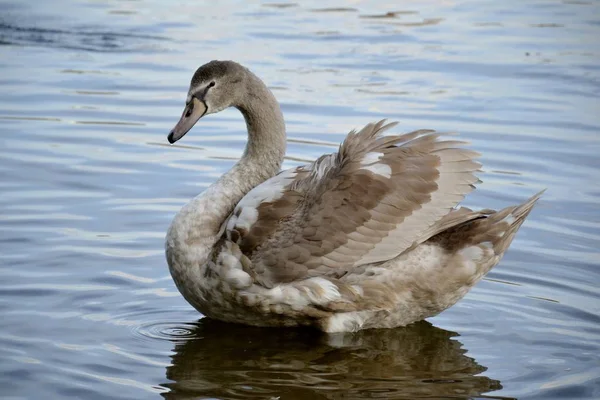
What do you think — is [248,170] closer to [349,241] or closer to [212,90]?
[212,90]

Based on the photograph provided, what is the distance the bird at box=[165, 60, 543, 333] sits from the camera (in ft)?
20.9

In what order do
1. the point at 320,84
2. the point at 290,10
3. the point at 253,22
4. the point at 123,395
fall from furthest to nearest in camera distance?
the point at 290,10
the point at 253,22
the point at 320,84
the point at 123,395

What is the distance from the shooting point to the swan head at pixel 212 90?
276 inches

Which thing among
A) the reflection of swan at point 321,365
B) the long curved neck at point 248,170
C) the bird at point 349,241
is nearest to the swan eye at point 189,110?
the long curved neck at point 248,170

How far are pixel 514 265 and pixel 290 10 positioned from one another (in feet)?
31.4

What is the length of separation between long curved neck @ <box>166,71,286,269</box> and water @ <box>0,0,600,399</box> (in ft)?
1.95

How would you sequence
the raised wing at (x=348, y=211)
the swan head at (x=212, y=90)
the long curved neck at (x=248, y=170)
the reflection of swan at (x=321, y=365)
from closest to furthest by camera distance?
the reflection of swan at (x=321, y=365)
the raised wing at (x=348, y=211)
the long curved neck at (x=248, y=170)
the swan head at (x=212, y=90)

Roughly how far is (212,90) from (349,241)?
52.5 inches

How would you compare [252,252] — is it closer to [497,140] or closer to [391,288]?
[391,288]

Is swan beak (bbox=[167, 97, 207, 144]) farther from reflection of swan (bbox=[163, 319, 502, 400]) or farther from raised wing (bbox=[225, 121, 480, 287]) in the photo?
reflection of swan (bbox=[163, 319, 502, 400])

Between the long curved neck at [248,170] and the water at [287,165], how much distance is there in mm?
593

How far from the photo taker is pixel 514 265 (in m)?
7.73

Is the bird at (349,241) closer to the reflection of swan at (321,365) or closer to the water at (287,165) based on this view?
the reflection of swan at (321,365)

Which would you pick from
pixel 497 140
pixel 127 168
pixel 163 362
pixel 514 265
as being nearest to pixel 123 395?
pixel 163 362
